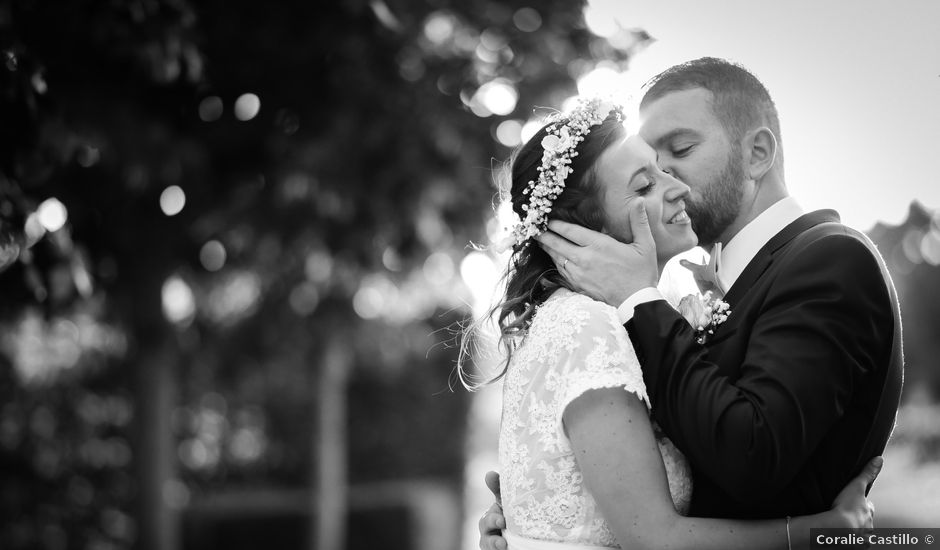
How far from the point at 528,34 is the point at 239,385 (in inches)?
287

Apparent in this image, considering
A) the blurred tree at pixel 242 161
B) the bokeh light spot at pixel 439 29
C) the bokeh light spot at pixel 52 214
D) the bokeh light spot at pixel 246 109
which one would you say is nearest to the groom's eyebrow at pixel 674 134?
the blurred tree at pixel 242 161

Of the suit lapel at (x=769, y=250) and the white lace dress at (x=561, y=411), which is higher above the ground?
the suit lapel at (x=769, y=250)

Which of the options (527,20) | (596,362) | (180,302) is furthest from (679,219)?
(180,302)

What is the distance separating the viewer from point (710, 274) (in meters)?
3.12

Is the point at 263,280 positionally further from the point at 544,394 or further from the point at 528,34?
the point at 544,394

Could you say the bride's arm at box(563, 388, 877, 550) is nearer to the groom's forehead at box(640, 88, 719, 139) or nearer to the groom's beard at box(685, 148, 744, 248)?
the groom's beard at box(685, 148, 744, 248)

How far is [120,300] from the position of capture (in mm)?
7113

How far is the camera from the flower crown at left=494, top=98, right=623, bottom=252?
279 cm

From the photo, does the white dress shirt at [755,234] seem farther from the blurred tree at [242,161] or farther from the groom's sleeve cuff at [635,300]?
the blurred tree at [242,161]

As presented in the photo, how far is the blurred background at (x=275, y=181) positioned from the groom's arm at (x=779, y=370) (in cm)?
93

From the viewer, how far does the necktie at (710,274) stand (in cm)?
307

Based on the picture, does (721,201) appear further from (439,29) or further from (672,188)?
(439,29)

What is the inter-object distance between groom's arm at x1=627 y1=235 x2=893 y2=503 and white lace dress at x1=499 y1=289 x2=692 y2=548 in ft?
0.33

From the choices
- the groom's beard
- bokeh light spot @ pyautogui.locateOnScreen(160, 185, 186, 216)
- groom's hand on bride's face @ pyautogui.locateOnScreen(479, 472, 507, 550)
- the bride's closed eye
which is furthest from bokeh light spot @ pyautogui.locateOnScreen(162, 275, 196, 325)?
the bride's closed eye
